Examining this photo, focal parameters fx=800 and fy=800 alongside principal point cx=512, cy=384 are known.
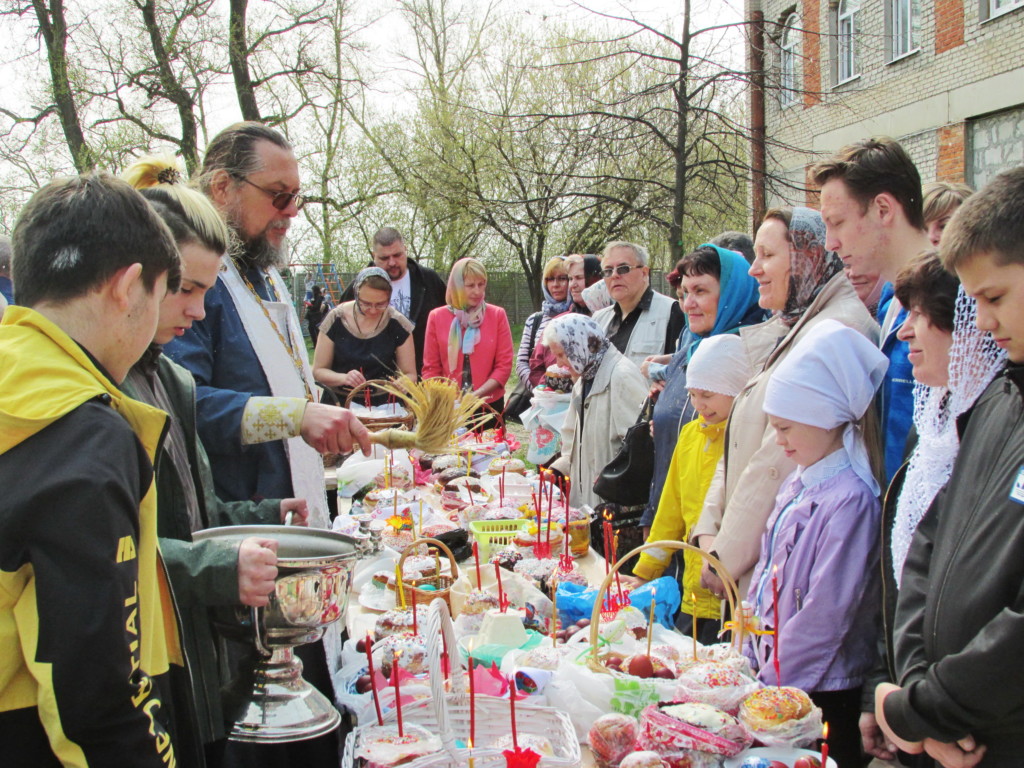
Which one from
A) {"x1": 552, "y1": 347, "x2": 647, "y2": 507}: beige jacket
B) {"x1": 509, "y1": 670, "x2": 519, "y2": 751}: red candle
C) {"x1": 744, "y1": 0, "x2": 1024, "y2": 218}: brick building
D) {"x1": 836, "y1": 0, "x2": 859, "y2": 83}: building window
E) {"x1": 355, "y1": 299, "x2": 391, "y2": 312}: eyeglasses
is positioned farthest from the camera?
{"x1": 836, "y1": 0, "x2": 859, "y2": 83}: building window

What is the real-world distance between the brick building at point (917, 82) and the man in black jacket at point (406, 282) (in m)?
3.74

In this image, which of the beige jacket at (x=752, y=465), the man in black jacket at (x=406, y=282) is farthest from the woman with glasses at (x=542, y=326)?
the beige jacket at (x=752, y=465)

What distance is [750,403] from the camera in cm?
259

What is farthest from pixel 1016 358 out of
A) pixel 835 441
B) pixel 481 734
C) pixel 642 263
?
pixel 642 263

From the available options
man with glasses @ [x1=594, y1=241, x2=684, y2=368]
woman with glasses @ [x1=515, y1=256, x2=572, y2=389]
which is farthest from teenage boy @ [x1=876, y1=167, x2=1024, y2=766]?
woman with glasses @ [x1=515, y1=256, x2=572, y2=389]

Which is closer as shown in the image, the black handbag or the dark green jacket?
the dark green jacket

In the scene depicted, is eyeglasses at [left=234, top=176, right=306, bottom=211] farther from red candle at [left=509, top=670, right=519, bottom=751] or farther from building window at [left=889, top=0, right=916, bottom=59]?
building window at [left=889, top=0, right=916, bottom=59]

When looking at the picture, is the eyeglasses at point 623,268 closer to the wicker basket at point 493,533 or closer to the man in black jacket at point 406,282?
the wicker basket at point 493,533

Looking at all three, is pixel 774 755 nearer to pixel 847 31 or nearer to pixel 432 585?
pixel 432 585

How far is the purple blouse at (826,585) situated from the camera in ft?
6.75

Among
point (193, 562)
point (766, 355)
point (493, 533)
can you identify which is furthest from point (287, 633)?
point (766, 355)

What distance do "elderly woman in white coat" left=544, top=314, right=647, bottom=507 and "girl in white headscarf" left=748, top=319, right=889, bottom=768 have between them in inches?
64.6

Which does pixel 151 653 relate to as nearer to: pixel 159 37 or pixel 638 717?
pixel 638 717

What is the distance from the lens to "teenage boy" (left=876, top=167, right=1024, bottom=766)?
1.40m
